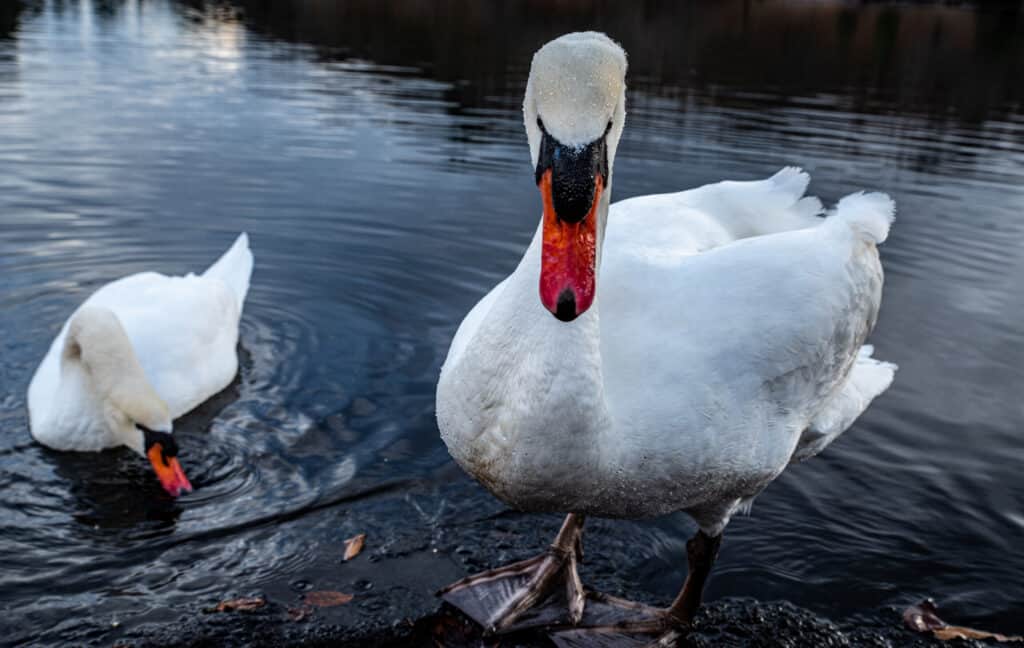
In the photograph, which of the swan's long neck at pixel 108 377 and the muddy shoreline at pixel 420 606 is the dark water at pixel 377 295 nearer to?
the muddy shoreline at pixel 420 606

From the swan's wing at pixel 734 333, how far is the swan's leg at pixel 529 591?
4.00 feet

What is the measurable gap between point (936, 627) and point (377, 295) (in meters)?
5.17

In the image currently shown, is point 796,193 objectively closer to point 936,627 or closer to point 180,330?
point 936,627

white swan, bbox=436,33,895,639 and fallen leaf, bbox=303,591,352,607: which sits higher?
white swan, bbox=436,33,895,639

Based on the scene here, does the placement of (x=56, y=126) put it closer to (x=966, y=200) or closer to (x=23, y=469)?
(x=23, y=469)

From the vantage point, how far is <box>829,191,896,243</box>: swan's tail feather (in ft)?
14.7

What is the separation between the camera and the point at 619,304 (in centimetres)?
393

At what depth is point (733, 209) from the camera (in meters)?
5.11

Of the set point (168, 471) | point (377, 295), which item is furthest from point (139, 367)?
point (377, 295)

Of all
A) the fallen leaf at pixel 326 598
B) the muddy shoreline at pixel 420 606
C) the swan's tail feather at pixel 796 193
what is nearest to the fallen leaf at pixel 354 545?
the muddy shoreline at pixel 420 606

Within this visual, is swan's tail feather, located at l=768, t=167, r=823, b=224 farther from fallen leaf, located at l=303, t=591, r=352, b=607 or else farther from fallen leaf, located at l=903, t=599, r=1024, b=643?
fallen leaf, located at l=303, t=591, r=352, b=607

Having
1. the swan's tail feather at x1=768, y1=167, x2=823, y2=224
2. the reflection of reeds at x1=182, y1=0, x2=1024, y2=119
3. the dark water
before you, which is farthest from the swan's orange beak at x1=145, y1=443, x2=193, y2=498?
the reflection of reeds at x1=182, y1=0, x2=1024, y2=119

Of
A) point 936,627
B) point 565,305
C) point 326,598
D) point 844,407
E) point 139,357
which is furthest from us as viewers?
point 139,357

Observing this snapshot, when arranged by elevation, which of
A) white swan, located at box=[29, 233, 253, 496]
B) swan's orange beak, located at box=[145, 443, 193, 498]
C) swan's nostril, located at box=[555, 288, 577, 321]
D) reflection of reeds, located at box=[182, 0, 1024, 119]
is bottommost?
swan's orange beak, located at box=[145, 443, 193, 498]
